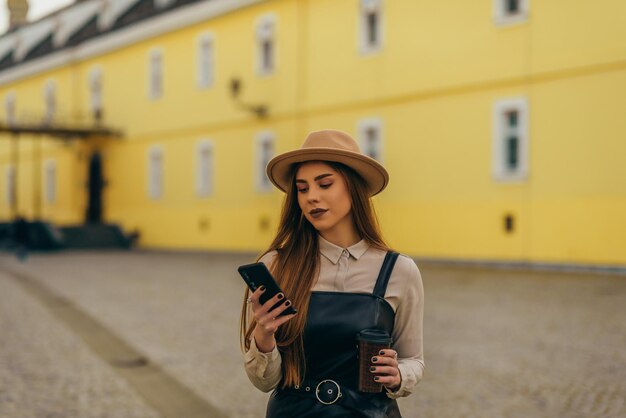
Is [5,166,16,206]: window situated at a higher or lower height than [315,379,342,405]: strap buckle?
lower

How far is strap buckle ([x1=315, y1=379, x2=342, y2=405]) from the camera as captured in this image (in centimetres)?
256

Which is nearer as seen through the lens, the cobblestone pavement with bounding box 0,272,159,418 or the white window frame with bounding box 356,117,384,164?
the cobblestone pavement with bounding box 0,272,159,418

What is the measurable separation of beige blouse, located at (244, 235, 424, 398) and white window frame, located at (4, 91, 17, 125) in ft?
148

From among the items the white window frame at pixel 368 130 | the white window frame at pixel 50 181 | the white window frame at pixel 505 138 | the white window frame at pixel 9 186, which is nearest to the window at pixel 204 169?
the white window frame at pixel 368 130

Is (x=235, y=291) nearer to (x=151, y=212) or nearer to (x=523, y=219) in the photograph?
(x=523, y=219)

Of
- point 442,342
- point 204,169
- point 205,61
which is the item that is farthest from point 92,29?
point 442,342

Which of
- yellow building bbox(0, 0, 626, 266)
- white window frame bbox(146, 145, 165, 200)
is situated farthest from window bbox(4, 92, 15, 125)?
white window frame bbox(146, 145, 165, 200)

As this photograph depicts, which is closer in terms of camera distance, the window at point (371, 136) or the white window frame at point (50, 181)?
the window at point (371, 136)

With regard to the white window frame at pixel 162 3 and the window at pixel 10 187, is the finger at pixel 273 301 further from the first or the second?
the window at pixel 10 187

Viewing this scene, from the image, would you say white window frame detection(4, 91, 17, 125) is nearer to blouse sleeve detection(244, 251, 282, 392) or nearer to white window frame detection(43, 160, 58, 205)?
white window frame detection(43, 160, 58, 205)

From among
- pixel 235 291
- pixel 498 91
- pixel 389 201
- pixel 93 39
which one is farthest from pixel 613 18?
pixel 93 39

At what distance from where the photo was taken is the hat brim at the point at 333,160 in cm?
266

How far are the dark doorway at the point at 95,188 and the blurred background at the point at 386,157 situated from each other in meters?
0.09

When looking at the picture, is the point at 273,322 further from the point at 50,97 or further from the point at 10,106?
the point at 10,106
